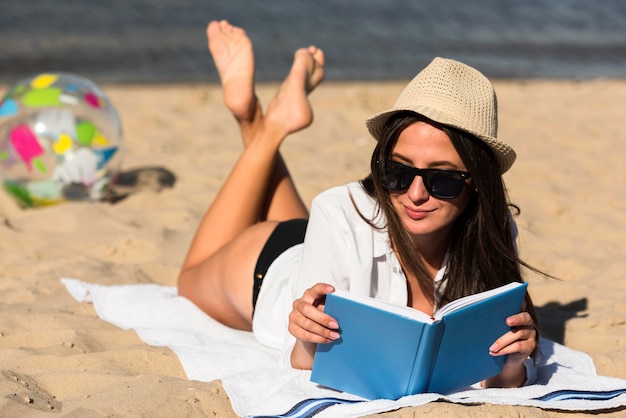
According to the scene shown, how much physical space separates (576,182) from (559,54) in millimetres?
5559

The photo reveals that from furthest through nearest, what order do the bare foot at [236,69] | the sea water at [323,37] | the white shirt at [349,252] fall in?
the sea water at [323,37], the bare foot at [236,69], the white shirt at [349,252]

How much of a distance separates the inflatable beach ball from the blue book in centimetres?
260

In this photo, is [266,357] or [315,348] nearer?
[315,348]

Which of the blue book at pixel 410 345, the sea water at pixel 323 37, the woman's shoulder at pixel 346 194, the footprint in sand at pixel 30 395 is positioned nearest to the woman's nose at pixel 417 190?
the woman's shoulder at pixel 346 194

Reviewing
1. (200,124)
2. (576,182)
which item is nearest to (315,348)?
(576,182)

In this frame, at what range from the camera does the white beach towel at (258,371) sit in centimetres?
281

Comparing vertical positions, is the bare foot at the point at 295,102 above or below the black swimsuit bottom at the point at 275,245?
above

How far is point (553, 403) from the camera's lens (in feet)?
9.52

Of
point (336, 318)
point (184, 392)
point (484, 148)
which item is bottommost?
point (184, 392)

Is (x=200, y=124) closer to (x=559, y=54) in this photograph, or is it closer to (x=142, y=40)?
(x=142, y=40)

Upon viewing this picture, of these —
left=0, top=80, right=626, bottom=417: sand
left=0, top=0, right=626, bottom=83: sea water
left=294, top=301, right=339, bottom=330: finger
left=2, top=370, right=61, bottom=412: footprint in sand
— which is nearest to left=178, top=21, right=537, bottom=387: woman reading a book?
left=294, top=301, right=339, bottom=330: finger

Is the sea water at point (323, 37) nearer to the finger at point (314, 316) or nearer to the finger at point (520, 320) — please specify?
the finger at point (314, 316)

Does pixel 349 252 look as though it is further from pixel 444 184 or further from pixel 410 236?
pixel 444 184

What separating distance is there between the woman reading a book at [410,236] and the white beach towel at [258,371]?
0.31ft
